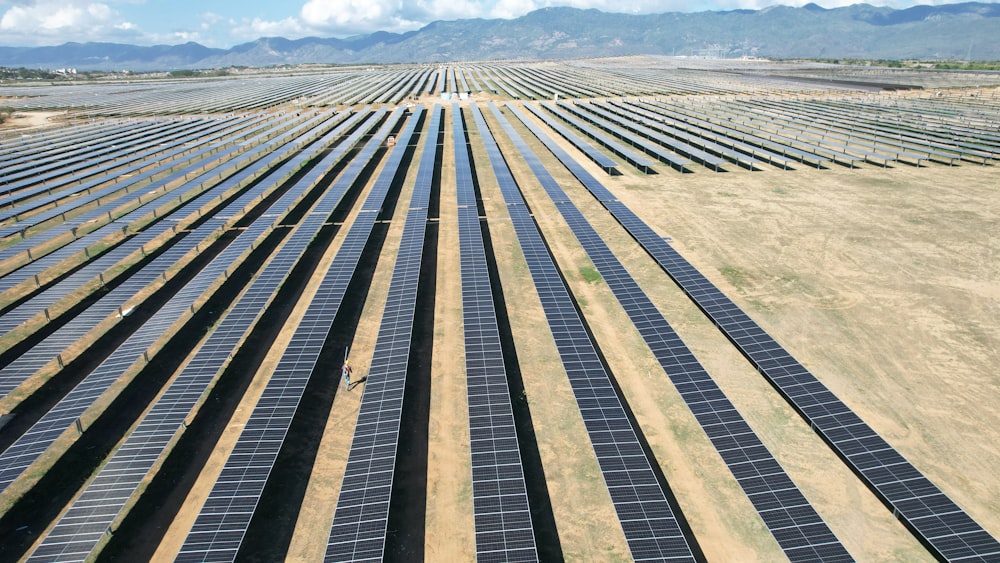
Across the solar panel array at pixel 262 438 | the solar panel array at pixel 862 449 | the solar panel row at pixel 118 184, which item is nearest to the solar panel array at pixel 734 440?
the solar panel array at pixel 862 449

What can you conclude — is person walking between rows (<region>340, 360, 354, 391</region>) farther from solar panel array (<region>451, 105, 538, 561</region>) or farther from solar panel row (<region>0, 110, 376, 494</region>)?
solar panel row (<region>0, 110, 376, 494</region>)

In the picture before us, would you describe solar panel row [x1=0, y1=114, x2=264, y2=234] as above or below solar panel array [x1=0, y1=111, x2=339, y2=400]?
above

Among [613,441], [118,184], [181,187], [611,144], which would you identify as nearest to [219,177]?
[181,187]

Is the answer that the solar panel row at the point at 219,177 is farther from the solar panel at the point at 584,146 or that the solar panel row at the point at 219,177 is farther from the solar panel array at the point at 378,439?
the solar panel at the point at 584,146

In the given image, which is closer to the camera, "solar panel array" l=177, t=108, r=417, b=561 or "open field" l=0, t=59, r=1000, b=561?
"solar panel array" l=177, t=108, r=417, b=561

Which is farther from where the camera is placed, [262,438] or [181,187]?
[181,187]

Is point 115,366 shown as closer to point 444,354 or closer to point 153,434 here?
point 153,434

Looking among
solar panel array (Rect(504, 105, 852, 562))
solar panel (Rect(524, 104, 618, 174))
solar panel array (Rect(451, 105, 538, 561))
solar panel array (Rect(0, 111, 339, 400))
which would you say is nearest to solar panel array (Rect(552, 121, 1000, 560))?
solar panel array (Rect(504, 105, 852, 562))
